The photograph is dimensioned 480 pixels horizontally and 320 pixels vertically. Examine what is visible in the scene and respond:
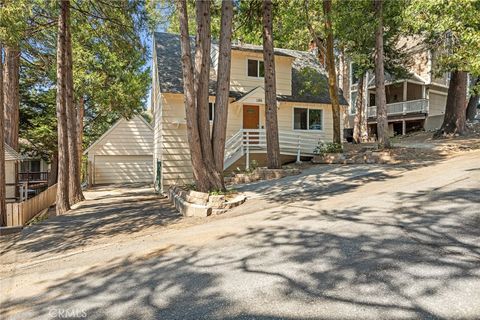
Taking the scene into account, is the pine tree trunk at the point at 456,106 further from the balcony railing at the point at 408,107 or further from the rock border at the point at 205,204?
the rock border at the point at 205,204

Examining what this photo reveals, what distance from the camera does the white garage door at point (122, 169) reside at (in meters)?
Answer: 22.2

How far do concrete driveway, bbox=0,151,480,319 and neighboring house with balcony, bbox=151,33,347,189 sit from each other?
26.4 feet

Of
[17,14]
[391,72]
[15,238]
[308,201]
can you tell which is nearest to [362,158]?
[308,201]

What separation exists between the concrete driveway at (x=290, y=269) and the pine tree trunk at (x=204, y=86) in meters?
2.02

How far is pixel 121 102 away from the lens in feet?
57.1

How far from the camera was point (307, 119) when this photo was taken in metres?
16.9

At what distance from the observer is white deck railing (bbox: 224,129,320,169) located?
47.3ft

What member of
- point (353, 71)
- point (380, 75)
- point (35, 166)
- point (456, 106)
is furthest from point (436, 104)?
point (35, 166)

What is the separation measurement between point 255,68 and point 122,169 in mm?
12461

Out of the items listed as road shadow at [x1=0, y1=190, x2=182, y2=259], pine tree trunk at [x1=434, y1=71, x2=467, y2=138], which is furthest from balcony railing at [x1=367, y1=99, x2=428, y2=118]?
road shadow at [x1=0, y1=190, x2=182, y2=259]

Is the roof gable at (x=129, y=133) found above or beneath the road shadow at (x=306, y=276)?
above

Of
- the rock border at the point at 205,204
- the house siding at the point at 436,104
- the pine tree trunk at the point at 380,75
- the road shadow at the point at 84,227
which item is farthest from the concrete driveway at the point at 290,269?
the house siding at the point at 436,104

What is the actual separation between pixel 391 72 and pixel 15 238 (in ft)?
69.2

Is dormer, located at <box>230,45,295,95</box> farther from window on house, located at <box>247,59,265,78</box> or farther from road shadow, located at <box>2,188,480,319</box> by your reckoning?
road shadow, located at <box>2,188,480,319</box>
